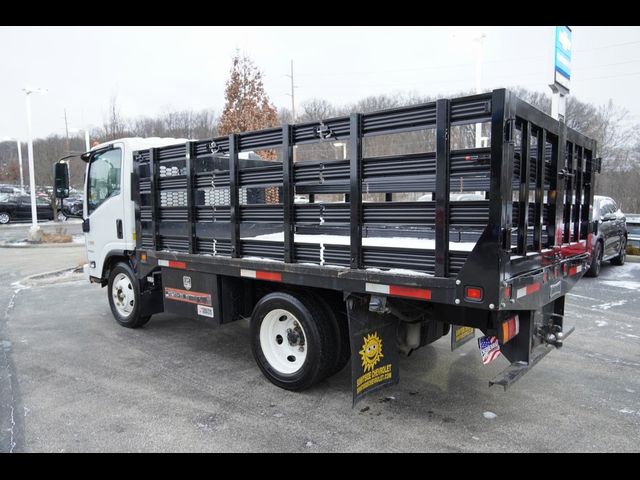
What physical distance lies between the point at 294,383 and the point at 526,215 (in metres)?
2.37

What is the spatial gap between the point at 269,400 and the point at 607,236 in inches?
382

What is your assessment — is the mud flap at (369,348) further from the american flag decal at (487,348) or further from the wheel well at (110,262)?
the wheel well at (110,262)

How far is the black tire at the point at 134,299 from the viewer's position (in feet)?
20.1

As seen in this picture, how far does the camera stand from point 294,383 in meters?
4.28

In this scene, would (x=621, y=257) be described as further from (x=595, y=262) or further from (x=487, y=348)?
(x=487, y=348)

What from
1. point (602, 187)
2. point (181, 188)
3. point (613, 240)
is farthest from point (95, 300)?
point (602, 187)

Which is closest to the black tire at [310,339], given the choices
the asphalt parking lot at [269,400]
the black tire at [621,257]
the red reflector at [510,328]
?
the asphalt parking lot at [269,400]

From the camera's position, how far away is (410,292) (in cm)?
334

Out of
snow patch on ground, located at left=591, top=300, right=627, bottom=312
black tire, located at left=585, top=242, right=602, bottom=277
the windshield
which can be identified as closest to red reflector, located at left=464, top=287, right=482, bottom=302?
the windshield

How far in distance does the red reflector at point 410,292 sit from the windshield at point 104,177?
4220 millimetres

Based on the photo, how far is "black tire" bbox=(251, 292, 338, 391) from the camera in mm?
4070

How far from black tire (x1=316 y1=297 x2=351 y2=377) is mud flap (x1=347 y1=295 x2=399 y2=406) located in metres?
0.40

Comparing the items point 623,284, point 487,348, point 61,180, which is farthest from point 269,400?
point 623,284

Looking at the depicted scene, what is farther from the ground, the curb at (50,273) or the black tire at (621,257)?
the black tire at (621,257)
